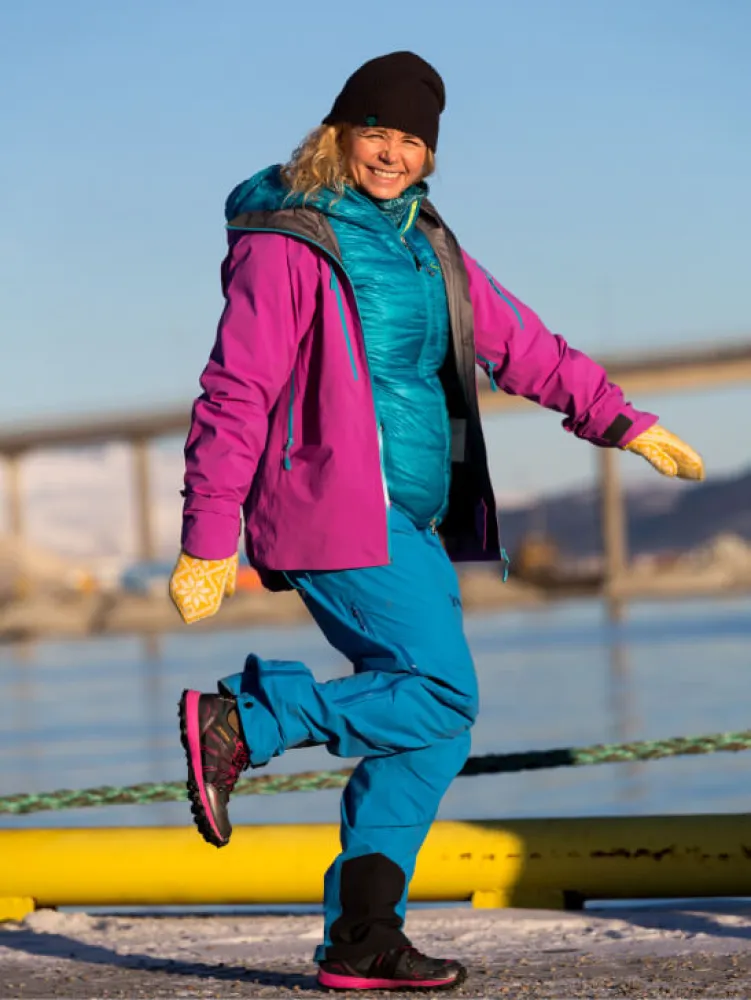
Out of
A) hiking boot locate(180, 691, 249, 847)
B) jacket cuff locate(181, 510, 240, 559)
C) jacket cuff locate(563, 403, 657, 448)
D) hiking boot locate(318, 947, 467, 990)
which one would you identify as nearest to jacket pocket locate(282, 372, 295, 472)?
jacket cuff locate(181, 510, 240, 559)

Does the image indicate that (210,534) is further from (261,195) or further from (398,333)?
(261,195)

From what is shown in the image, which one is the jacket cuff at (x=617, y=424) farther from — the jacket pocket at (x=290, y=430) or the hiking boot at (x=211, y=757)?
the hiking boot at (x=211, y=757)

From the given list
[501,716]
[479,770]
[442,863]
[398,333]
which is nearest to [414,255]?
[398,333]

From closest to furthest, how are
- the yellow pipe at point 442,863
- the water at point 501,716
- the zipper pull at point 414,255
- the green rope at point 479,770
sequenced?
the zipper pull at point 414,255, the yellow pipe at point 442,863, the green rope at point 479,770, the water at point 501,716

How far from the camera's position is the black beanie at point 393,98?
2691mm

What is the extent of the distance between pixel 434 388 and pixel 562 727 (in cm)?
541

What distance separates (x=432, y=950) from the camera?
9.54 ft

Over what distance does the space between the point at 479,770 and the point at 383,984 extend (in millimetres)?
829

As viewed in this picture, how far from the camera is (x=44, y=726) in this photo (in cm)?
900

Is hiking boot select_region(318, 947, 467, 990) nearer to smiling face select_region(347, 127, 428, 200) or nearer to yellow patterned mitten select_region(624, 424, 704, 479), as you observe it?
yellow patterned mitten select_region(624, 424, 704, 479)

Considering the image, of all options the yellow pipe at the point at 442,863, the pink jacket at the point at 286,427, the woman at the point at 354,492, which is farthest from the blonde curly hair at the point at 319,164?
the yellow pipe at the point at 442,863

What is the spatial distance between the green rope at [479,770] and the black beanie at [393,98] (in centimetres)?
127

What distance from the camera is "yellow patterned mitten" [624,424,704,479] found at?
2.86 meters

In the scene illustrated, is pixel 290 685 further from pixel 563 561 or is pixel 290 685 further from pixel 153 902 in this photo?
pixel 563 561
